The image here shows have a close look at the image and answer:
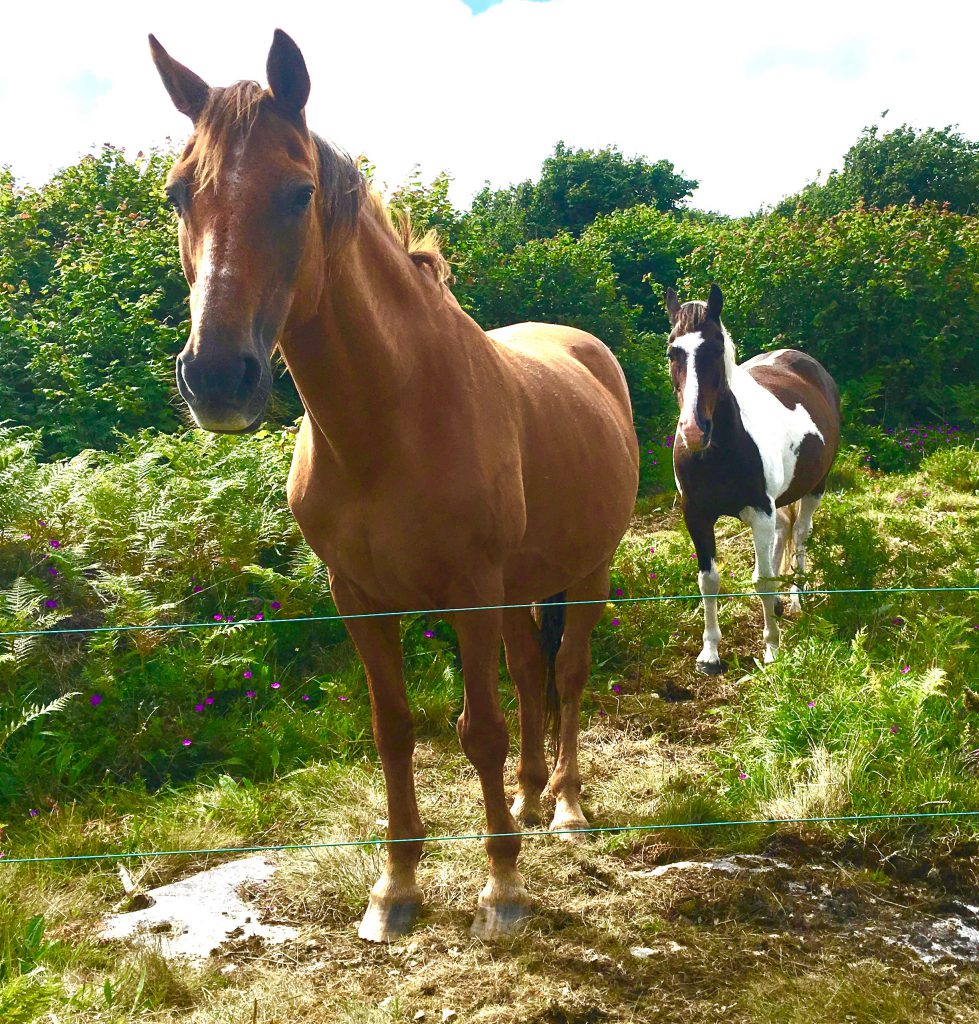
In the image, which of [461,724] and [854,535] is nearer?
[461,724]

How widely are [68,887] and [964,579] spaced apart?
15.4 ft

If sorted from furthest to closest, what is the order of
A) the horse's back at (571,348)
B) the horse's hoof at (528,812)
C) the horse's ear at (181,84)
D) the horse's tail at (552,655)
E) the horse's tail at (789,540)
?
the horse's tail at (789,540) → the horse's back at (571,348) → the horse's tail at (552,655) → the horse's hoof at (528,812) → the horse's ear at (181,84)

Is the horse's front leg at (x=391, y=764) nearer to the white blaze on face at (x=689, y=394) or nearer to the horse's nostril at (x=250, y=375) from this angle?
the horse's nostril at (x=250, y=375)

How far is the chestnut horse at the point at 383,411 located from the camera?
186cm

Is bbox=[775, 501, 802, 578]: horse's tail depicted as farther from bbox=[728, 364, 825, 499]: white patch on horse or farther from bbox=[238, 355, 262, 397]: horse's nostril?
bbox=[238, 355, 262, 397]: horse's nostril

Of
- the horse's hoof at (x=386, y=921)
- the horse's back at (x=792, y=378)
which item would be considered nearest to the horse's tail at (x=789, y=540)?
the horse's back at (x=792, y=378)

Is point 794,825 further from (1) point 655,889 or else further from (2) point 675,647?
(2) point 675,647

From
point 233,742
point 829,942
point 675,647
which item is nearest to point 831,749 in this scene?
point 829,942

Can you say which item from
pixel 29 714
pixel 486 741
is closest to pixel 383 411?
pixel 486 741

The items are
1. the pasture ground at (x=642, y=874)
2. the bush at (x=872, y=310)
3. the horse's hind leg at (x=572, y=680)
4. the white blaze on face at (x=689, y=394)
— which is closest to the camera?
the pasture ground at (x=642, y=874)

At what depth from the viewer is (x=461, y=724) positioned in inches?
107

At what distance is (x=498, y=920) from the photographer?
2611mm

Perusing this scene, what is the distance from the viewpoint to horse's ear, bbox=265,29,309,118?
1.89 m

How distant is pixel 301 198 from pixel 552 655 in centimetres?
237
